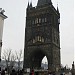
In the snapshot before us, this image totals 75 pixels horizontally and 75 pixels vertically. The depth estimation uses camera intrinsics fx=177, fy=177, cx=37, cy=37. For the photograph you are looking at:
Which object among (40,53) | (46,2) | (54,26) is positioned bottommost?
(40,53)

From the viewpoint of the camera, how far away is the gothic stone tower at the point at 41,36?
49.7m

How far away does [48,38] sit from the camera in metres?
50.3

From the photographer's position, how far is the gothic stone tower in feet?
163

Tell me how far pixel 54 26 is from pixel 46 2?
8617 millimetres

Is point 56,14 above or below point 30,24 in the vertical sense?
above

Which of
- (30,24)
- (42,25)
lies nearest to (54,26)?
(42,25)

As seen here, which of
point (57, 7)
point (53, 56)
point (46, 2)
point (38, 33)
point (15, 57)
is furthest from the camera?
point (15, 57)

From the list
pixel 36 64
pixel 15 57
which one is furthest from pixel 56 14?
pixel 15 57

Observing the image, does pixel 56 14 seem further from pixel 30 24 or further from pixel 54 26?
pixel 30 24

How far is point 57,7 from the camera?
6197cm

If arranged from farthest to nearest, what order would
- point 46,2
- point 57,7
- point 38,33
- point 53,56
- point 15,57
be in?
1. point 15,57
2. point 57,7
3. point 46,2
4. point 38,33
5. point 53,56

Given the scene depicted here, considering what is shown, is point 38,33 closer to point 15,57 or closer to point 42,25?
point 42,25

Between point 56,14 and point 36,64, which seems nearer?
point 36,64

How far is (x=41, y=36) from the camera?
51.2 metres
